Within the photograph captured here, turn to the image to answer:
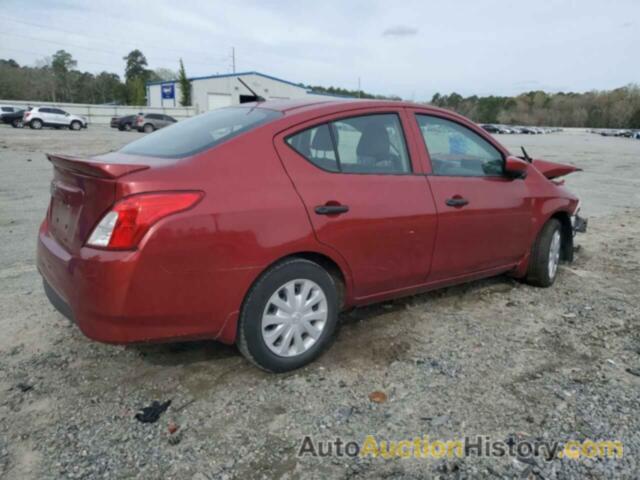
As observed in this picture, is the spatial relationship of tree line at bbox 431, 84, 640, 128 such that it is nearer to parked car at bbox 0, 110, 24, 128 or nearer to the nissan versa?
parked car at bbox 0, 110, 24, 128

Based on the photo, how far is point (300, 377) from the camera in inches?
118

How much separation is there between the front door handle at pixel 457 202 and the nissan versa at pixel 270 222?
0.04 feet

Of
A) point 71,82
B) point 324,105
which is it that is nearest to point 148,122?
point 324,105

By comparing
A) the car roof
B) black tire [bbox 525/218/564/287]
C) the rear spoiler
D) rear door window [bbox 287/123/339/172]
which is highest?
the car roof

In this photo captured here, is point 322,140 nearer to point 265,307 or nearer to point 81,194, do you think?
point 265,307

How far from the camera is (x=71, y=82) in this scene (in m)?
85.8

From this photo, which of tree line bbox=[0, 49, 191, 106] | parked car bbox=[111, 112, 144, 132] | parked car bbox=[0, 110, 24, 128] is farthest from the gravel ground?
tree line bbox=[0, 49, 191, 106]

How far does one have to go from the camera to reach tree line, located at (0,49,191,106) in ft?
236

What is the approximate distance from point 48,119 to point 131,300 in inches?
1357

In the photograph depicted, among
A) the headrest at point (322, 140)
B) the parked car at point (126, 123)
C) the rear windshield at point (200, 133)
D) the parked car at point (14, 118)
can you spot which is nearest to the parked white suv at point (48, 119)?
the parked car at point (14, 118)

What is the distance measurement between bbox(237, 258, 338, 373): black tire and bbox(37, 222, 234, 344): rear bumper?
0.45 feet

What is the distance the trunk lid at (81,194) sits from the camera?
2.43 metres

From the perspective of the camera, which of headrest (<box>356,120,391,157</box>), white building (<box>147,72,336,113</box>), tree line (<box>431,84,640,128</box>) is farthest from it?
tree line (<box>431,84,640,128</box>)

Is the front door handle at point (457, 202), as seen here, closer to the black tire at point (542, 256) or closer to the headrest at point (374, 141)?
the headrest at point (374, 141)
